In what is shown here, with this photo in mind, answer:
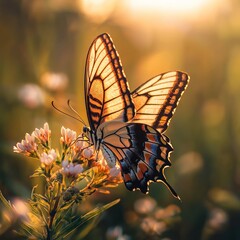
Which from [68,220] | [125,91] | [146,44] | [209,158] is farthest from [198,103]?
[68,220]

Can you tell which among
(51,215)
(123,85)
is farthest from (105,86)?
(51,215)

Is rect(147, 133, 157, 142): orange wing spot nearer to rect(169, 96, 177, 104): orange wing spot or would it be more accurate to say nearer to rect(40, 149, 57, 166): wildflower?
rect(169, 96, 177, 104): orange wing spot

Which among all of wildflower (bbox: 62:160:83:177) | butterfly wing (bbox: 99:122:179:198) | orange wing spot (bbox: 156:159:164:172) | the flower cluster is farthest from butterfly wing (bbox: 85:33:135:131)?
wildflower (bbox: 62:160:83:177)

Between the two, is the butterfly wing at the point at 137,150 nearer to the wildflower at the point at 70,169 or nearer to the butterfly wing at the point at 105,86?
the butterfly wing at the point at 105,86

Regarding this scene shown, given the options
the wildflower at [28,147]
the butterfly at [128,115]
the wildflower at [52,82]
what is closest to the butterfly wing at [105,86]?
the butterfly at [128,115]

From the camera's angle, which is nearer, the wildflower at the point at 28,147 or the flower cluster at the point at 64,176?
the flower cluster at the point at 64,176

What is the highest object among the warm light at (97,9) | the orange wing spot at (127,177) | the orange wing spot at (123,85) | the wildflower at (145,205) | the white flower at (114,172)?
the warm light at (97,9)
